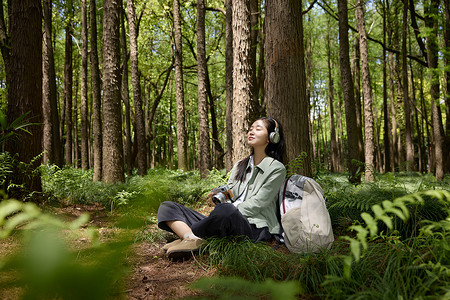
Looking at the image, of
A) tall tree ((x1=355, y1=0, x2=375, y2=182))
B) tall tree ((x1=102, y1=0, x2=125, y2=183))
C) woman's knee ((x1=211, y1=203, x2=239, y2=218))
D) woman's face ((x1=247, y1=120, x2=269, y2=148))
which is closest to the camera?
woman's knee ((x1=211, y1=203, x2=239, y2=218))

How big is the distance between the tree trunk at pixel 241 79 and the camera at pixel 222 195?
2739mm

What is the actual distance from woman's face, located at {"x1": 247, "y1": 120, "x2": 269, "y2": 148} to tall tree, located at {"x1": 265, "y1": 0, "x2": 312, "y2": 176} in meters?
0.82

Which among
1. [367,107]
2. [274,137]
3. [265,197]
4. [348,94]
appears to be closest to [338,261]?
[265,197]

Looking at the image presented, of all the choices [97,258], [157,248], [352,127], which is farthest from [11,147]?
[352,127]

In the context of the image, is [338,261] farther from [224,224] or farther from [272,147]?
[272,147]

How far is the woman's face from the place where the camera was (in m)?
3.81

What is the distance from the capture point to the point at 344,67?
10.8 meters

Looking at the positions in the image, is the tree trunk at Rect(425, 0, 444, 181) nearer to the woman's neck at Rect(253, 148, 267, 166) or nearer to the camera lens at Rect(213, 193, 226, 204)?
the woman's neck at Rect(253, 148, 267, 166)

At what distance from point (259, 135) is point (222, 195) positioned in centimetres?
88

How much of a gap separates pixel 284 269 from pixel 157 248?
5.98 feet

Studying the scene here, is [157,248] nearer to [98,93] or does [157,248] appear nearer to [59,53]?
[98,93]

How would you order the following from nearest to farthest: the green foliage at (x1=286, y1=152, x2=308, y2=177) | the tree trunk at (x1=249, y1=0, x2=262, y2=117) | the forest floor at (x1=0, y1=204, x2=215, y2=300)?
the forest floor at (x1=0, y1=204, x2=215, y2=300)
the green foliage at (x1=286, y1=152, x2=308, y2=177)
the tree trunk at (x1=249, y1=0, x2=262, y2=117)

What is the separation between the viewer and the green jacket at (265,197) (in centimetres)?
344

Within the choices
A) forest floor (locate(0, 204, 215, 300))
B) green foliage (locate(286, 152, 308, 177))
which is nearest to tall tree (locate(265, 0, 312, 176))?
green foliage (locate(286, 152, 308, 177))
